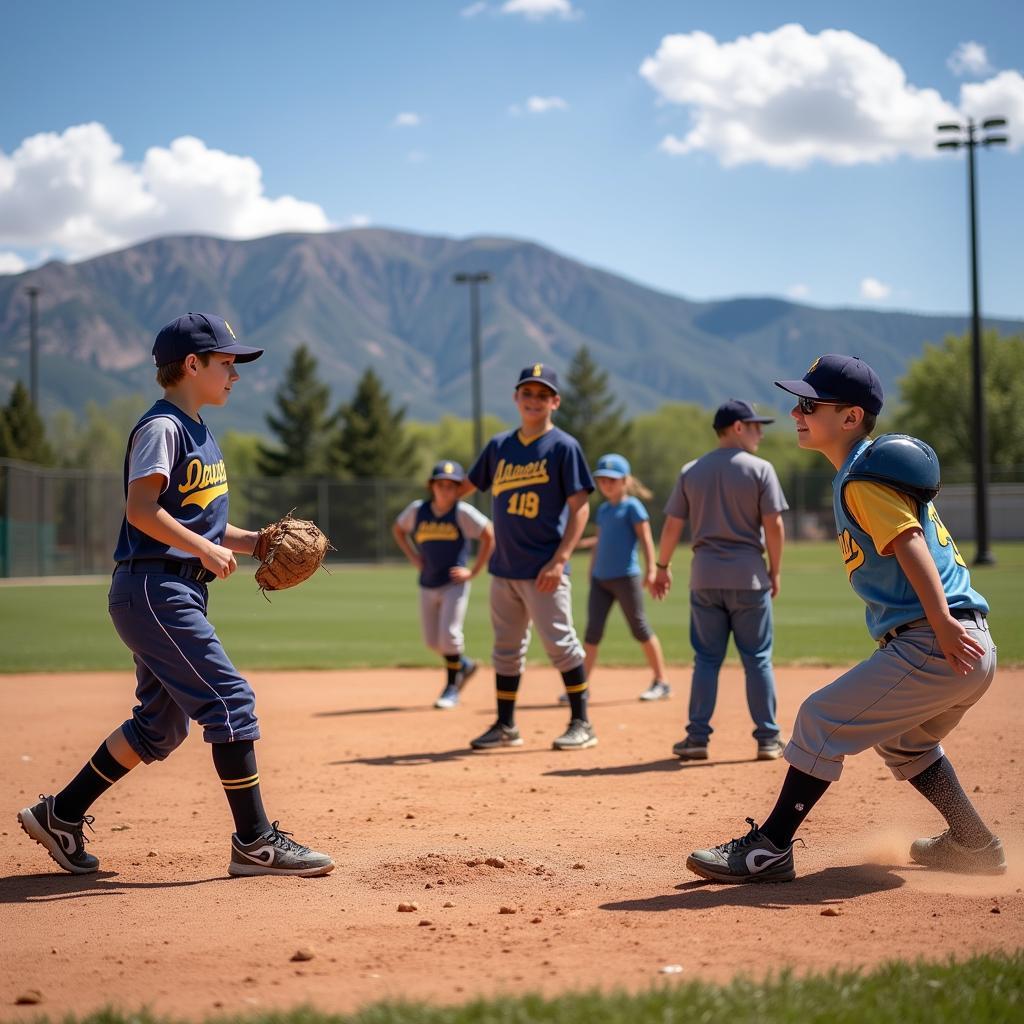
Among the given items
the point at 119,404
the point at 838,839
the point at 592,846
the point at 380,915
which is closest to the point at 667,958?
the point at 380,915

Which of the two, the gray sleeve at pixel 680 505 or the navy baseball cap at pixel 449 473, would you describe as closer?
the gray sleeve at pixel 680 505

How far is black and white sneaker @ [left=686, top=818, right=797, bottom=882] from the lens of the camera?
4.32 metres

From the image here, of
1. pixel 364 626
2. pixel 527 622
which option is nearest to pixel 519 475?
pixel 527 622

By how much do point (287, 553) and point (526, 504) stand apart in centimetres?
278

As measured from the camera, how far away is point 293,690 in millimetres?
11094

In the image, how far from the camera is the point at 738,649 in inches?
279

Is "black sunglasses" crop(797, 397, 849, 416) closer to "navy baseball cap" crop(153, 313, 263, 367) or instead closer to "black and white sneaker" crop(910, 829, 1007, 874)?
"black and white sneaker" crop(910, 829, 1007, 874)

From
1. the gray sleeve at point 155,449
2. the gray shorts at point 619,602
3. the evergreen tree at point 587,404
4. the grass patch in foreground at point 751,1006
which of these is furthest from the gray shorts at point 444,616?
the evergreen tree at point 587,404

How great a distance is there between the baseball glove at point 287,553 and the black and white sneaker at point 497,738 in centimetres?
293

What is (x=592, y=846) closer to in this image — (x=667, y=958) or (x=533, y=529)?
(x=667, y=958)

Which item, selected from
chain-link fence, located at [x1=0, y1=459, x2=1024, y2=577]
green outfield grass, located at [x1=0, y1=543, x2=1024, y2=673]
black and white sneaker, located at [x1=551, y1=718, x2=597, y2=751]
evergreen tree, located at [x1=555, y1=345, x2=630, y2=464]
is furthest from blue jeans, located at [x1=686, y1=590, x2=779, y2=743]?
evergreen tree, located at [x1=555, y1=345, x2=630, y2=464]

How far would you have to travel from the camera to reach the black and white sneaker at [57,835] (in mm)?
4699

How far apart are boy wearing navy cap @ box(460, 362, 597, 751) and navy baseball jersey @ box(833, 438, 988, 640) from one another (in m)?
3.18

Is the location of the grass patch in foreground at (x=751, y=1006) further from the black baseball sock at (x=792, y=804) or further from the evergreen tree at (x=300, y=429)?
the evergreen tree at (x=300, y=429)
